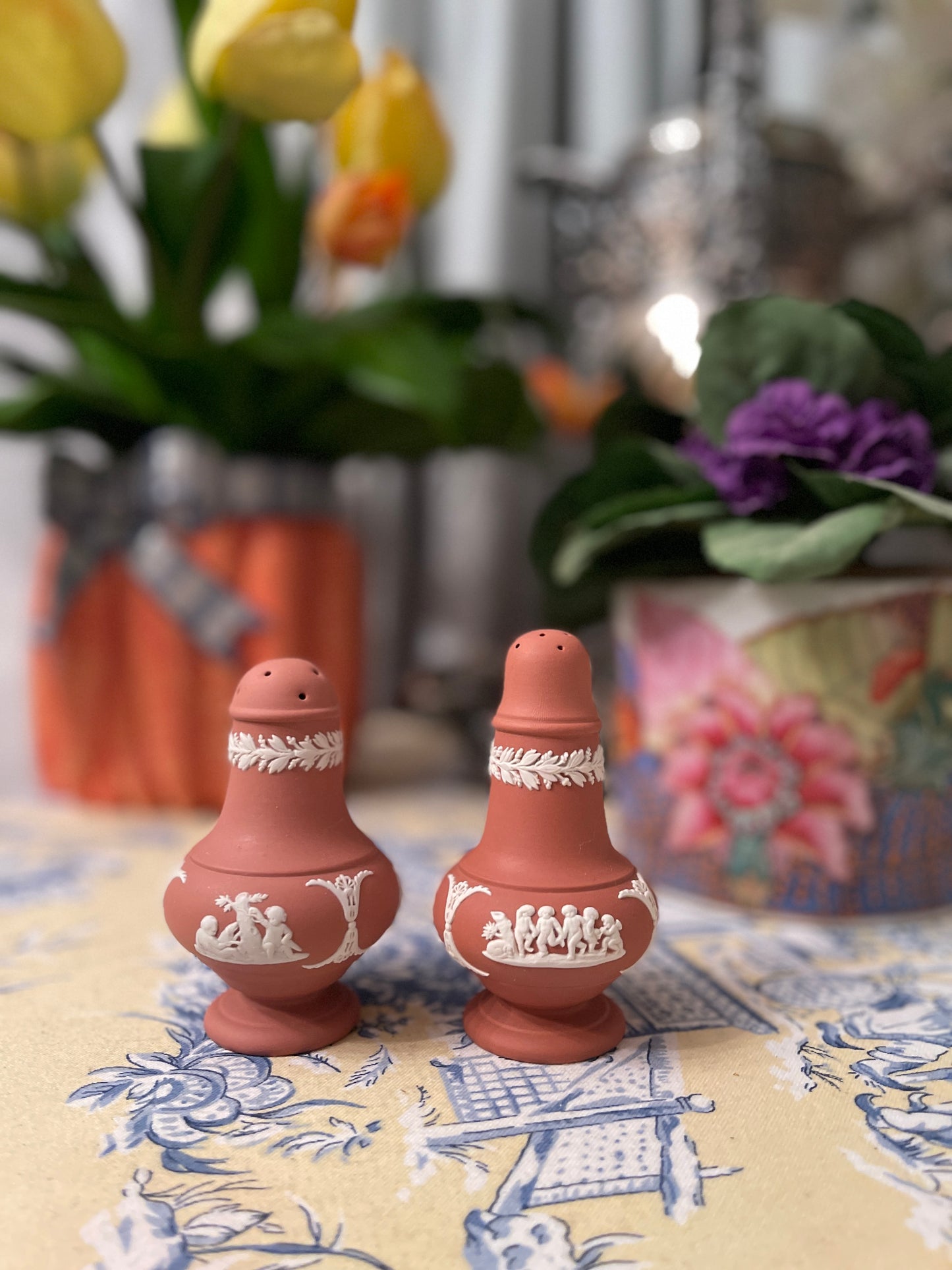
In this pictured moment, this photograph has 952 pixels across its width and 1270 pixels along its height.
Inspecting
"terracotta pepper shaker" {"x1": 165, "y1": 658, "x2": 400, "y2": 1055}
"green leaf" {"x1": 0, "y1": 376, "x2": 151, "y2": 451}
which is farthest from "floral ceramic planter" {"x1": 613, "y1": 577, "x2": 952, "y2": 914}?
"green leaf" {"x1": 0, "y1": 376, "x2": 151, "y2": 451}

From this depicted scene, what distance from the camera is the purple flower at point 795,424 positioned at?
1.46 ft

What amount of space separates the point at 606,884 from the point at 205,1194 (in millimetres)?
155

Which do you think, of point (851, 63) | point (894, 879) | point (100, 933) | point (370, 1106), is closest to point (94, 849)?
point (100, 933)

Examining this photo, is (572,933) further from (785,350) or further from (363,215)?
(363,215)

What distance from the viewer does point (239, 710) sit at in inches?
13.2

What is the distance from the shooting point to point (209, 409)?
661 millimetres

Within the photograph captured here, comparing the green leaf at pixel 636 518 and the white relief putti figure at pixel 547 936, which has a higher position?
the green leaf at pixel 636 518

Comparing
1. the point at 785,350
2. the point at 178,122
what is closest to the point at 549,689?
the point at 785,350

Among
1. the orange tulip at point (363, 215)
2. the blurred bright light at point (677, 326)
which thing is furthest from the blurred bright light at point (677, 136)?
the orange tulip at point (363, 215)

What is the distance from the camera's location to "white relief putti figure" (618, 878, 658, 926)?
33cm

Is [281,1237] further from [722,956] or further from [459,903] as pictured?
[722,956]

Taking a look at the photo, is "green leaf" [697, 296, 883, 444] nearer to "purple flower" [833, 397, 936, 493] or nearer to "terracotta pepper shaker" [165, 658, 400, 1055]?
"purple flower" [833, 397, 936, 493]

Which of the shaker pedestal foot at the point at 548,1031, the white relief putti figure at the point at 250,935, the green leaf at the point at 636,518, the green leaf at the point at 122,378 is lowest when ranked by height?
the shaker pedestal foot at the point at 548,1031

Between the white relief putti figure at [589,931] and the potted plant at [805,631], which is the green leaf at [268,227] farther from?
the white relief putti figure at [589,931]
